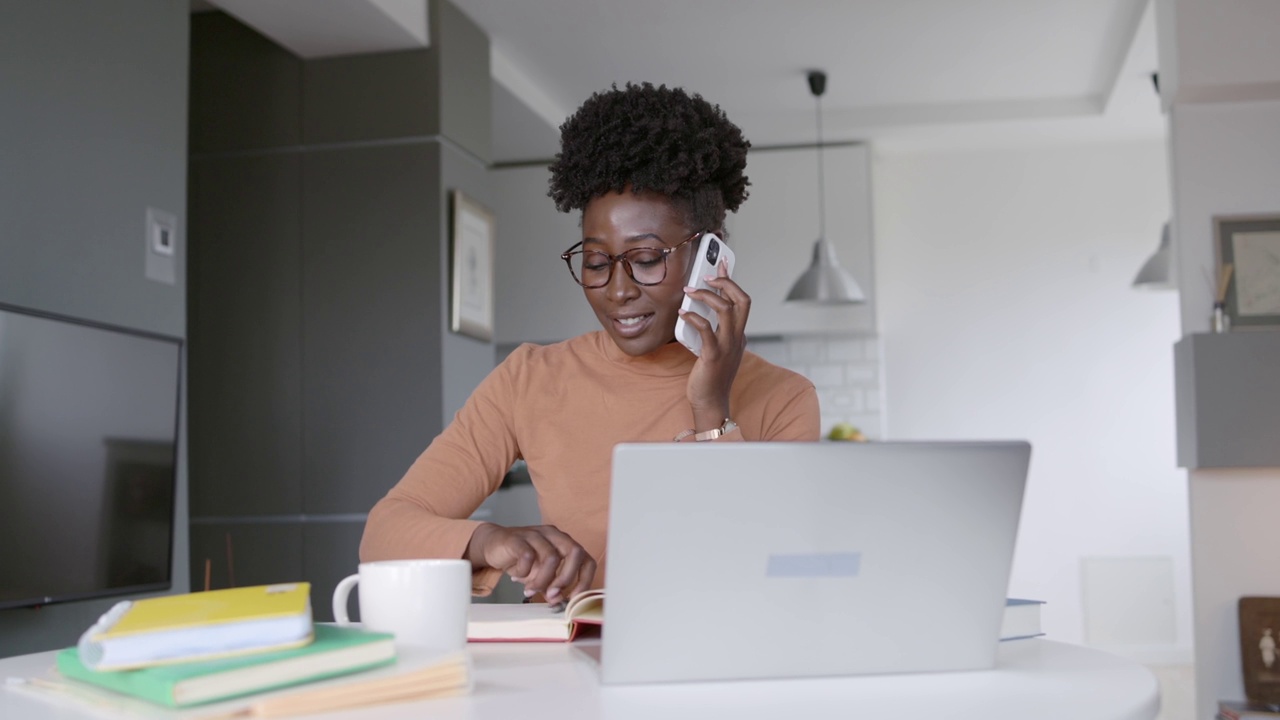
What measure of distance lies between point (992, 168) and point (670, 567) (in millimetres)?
5985

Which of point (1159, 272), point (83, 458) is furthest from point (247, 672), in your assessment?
point (1159, 272)

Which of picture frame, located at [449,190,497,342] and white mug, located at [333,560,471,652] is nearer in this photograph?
white mug, located at [333,560,471,652]

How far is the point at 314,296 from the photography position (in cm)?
431

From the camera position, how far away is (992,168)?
21.1 ft

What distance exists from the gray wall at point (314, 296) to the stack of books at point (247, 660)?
330 centimetres

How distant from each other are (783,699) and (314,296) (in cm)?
370

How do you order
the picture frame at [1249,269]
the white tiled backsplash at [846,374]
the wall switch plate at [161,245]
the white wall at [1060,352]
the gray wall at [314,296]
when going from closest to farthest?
the wall switch plate at [161,245] → the picture frame at [1249,269] → the gray wall at [314,296] → the white wall at [1060,352] → the white tiled backsplash at [846,374]

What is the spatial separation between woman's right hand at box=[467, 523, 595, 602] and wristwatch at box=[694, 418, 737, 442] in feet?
1.32

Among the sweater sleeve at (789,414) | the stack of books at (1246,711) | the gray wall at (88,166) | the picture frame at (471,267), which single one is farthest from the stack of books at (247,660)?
the picture frame at (471,267)

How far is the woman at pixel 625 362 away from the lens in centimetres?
165

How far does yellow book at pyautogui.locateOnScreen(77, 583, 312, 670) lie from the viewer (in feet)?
2.70

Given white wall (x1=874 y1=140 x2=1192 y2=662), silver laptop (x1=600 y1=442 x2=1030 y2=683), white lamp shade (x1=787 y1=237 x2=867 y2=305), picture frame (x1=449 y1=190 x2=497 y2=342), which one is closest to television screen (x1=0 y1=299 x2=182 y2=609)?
picture frame (x1=449 y1=190 x2=497 y2=342)

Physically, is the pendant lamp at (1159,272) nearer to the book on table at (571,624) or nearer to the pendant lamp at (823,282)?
the pendant lamp at (823,282)

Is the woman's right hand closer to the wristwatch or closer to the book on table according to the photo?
the book on table
